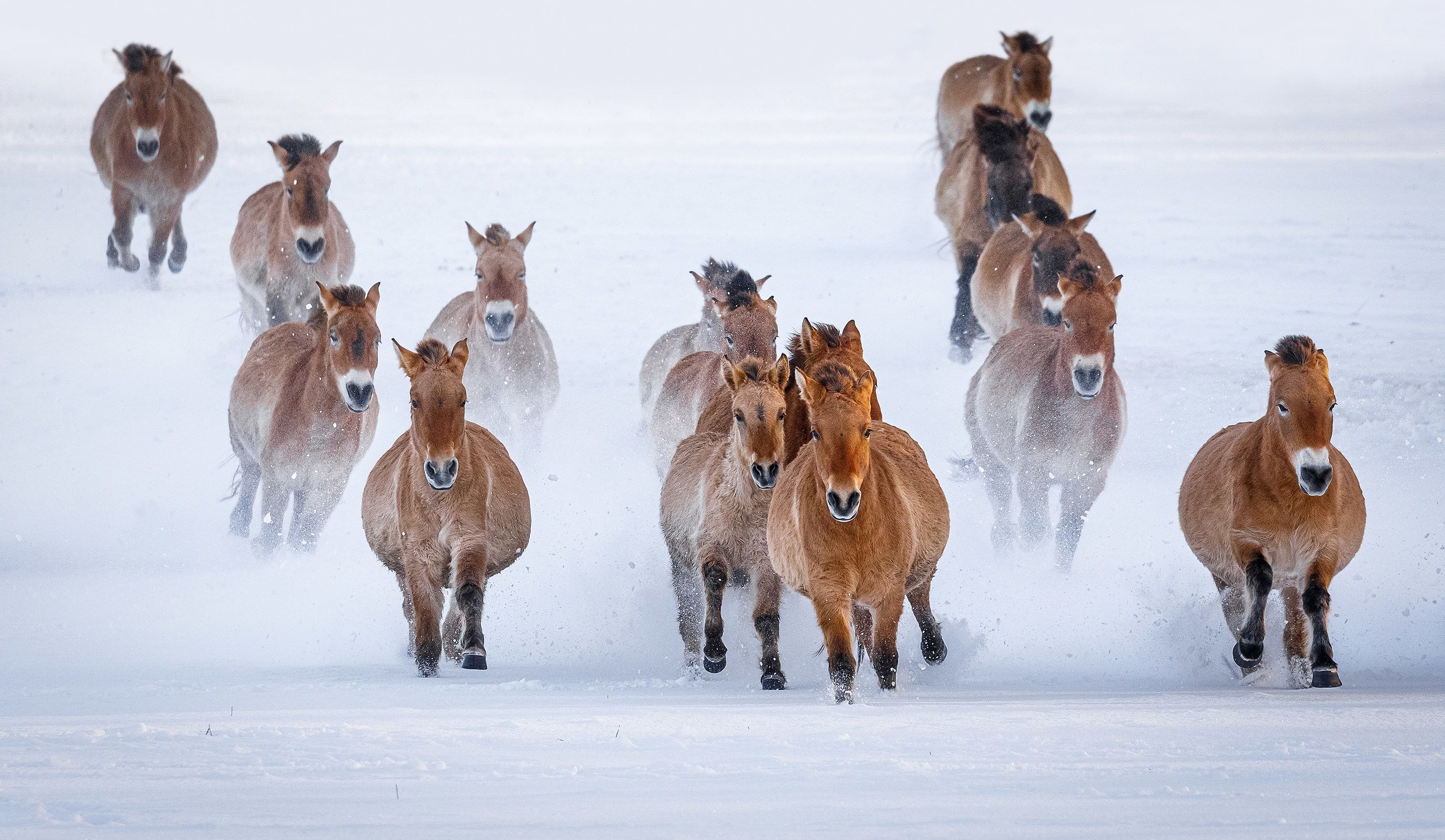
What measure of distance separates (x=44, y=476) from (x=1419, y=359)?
10.8m

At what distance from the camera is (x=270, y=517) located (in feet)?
31.3

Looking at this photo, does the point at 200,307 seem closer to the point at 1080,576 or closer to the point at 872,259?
the point at 872,259

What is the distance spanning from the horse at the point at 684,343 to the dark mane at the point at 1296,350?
3.65 meters

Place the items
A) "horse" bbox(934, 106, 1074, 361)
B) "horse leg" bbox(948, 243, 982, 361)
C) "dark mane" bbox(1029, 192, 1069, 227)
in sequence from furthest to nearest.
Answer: "horse leg" bbox(948, 243, 982, 361)
"horse" bbox(934, 106, 1074, 361)
"dark mane" bbox(1029, 192, 1069, 227)

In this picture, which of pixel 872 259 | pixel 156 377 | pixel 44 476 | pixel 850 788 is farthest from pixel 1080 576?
pixel 872 259

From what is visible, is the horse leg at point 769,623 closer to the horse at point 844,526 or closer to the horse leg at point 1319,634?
the horse at point 844,526

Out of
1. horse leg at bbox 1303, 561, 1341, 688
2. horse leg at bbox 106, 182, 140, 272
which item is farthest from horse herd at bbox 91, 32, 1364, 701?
horse leg at bbox 106, 182, 140, 272

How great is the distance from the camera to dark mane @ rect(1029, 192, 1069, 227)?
10711mm

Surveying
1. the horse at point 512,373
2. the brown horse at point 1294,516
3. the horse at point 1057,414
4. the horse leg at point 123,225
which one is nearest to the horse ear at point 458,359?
the brown horse at point 1294,516

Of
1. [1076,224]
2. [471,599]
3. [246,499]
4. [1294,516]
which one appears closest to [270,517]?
[246,499]

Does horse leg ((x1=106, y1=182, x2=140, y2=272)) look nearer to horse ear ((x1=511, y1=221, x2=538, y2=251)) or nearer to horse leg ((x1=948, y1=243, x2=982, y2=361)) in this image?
horse ear ((x1=511, y1=221, x2=538, y2=251))

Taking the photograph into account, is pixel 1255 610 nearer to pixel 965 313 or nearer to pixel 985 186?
pixel 985 186

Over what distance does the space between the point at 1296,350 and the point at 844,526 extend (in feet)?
6.61

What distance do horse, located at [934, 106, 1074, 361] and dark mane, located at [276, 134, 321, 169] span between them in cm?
478
